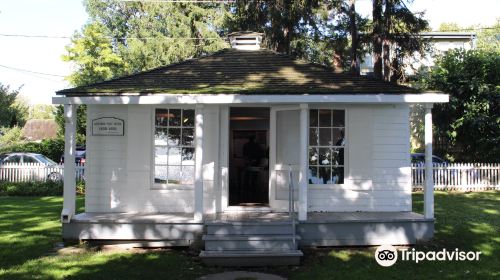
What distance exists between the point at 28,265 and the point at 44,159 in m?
16.9

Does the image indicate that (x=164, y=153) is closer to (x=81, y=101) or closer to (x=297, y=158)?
(x=81, y=101)

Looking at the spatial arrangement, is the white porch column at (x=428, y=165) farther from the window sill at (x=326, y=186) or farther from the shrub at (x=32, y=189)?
the shrub at (x=32, y=189)

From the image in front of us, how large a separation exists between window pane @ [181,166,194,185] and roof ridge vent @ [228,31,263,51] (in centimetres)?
414

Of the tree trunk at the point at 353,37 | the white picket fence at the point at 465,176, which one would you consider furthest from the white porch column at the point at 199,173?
the tree trunk at the point at 353,37

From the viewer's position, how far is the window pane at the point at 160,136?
10.4 metres

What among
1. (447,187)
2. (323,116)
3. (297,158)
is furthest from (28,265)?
(447,187)

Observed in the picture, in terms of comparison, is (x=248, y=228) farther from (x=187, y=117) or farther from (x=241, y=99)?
(x=187, y=117)

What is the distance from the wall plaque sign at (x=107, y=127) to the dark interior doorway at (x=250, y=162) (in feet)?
9.37

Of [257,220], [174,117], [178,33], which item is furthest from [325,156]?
[178,33]

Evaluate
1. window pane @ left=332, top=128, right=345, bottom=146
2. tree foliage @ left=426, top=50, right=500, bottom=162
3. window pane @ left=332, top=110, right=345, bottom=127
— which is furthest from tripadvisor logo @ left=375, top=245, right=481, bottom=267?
tree foliage @ left=426, top=50, right=500, bottom=162

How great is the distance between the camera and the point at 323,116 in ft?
34.8

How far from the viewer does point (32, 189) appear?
19391 millimetres

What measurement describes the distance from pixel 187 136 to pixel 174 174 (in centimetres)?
80

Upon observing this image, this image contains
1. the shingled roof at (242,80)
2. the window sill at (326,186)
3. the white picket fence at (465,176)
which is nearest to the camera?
the shingled roof at (242,80)
